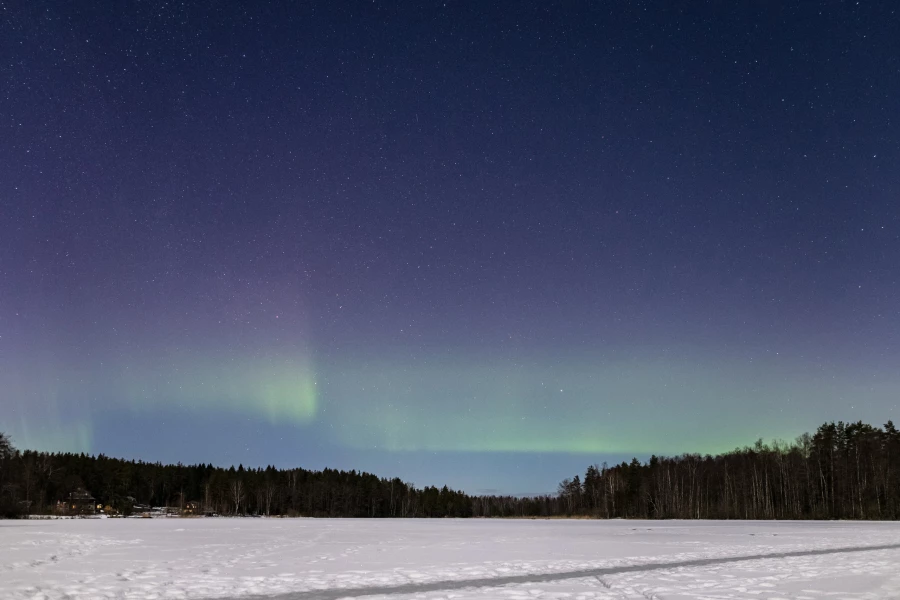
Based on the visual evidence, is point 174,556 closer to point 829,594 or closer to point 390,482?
point 829,594

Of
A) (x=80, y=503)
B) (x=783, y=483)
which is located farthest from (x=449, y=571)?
(x=80, y=503)

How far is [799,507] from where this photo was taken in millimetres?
74500

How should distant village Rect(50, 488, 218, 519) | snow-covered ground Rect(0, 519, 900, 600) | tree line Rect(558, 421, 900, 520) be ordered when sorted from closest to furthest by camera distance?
snow-covered ground Rect(0, 519, 900, 600) < tree line Rect(558, 421, 900, 520) < distant village Rect(50, 488, 218, 519)

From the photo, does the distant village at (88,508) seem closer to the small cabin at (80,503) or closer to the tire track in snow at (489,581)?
the small cabin at (80,503)

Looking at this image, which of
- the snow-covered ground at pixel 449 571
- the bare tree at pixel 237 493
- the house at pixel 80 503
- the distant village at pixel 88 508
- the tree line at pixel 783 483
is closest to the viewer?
the snow-covered ground at pixel 449 571

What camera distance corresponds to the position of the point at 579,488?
130375mm

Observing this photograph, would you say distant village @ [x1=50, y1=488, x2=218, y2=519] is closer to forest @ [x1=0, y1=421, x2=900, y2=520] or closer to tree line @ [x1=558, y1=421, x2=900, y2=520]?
forest @ [x1=0, y1=421, x2=900, y2=520]

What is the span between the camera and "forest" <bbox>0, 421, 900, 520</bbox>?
71875 millimetres

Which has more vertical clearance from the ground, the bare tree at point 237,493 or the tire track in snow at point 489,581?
the tire track in snow at point 489,581

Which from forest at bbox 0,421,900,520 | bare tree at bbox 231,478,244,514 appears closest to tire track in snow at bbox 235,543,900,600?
forest at bbox 0,421,900,520

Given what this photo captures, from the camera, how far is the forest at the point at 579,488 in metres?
71.9

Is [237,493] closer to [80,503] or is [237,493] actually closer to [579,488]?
[80,503]

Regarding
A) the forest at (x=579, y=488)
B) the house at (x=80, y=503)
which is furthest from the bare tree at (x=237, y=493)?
the house at (x=80, y=503)

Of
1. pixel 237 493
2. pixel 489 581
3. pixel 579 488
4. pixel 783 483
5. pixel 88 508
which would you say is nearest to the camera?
pixel 489 581
